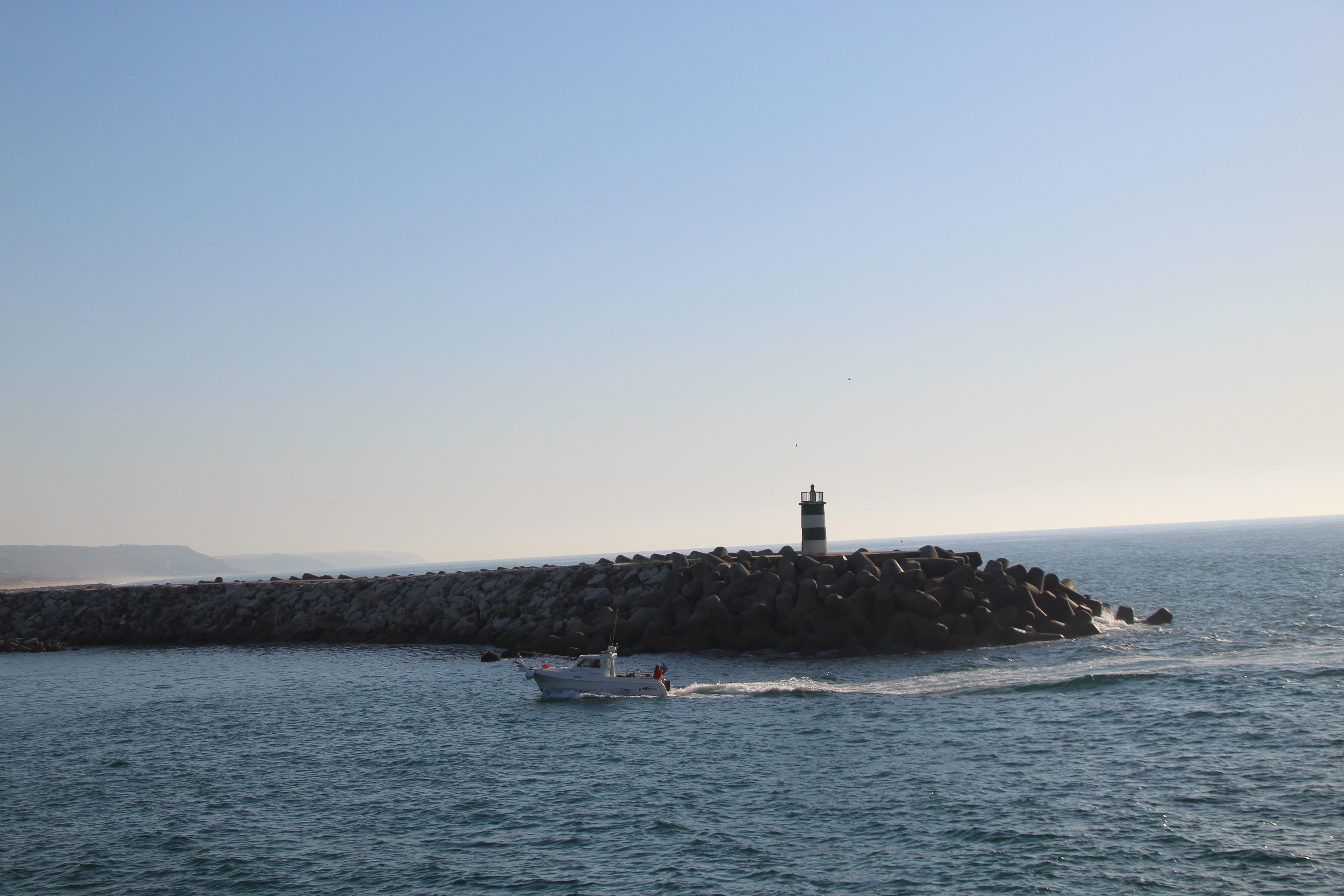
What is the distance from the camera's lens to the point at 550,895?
1410cm

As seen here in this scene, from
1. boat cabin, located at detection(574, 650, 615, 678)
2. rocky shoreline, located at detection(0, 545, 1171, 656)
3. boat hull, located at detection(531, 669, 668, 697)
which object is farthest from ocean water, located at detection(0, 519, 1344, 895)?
rocky shoreline, located at detection(0, 545, 1171, 656)

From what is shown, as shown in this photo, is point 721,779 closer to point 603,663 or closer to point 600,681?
point 600,681

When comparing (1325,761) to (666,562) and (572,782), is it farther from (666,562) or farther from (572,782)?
(666,562)

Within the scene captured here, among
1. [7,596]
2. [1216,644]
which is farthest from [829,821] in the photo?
[7,596]

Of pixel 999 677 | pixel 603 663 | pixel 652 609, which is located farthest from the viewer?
pixel 652 609

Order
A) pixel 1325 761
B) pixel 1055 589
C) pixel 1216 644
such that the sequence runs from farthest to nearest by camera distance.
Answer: pixel 1055 589 < pixel 1216 644 < pixel 1325 761

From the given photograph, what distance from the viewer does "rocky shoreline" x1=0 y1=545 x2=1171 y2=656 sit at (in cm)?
3450

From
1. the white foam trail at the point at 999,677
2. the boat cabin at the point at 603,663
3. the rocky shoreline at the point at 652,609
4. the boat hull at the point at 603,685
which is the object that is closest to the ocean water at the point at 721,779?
the white foam trail at the point at 999,677

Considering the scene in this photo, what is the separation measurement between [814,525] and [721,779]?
79.7 feet

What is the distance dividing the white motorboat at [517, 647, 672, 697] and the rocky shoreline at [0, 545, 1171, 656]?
5970 millimetres

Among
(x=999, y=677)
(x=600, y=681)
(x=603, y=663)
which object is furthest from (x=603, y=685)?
(x=999, y=677)

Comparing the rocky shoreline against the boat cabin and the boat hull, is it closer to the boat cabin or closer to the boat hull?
the boat cabin

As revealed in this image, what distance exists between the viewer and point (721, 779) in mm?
19750

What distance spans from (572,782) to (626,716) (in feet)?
21.4
